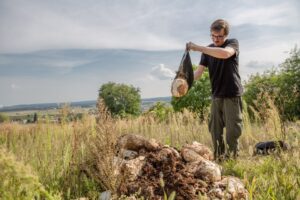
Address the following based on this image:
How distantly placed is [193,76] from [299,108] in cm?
788

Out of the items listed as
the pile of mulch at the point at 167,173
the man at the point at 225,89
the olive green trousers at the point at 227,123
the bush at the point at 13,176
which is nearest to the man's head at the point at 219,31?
the man at the point at 225,89

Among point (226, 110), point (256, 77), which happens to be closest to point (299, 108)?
point (256, 77)

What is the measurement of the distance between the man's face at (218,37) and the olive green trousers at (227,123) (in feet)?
2.41

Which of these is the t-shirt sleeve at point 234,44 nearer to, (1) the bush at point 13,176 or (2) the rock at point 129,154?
(2) the rock at point 129,154

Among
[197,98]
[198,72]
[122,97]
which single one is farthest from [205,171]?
[122,97]

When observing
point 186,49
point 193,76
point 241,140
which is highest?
point 186,49

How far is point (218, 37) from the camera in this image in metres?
4.58

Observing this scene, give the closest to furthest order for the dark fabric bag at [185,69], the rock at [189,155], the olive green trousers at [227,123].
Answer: the rock at [189,155] < the dark fabric bag at [185,69] < the olive green trousers at [227,123]

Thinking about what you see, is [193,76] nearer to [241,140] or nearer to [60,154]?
[60,154]

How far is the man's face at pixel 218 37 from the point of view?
14.9 feet

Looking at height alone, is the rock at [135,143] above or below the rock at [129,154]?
above

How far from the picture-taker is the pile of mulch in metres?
3.19

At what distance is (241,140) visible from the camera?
6.64 m

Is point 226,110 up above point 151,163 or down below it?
above
